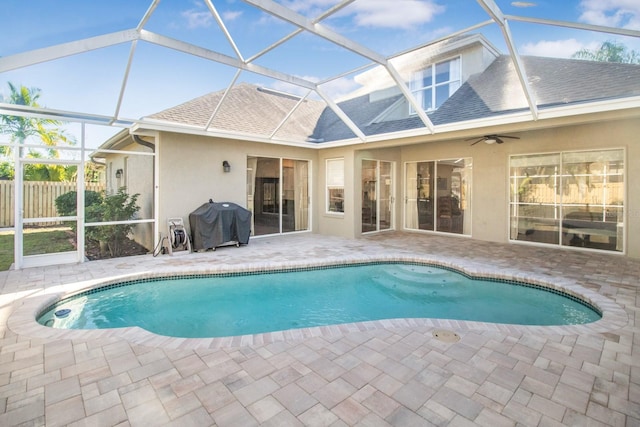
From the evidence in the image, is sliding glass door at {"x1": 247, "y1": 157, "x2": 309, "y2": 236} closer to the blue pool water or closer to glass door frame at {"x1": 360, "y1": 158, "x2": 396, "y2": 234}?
glass door frame at {"x1": 360, "y1": 158, "x2": 396, "y2": 234}

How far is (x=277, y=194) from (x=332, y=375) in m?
8.40

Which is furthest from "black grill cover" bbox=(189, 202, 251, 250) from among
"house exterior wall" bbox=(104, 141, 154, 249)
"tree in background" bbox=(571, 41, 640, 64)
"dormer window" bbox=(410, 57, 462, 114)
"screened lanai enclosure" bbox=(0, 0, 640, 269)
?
"tree in background" bbox=(571, 41, 640, 64)

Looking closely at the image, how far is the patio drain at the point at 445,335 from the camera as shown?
11.8 feet

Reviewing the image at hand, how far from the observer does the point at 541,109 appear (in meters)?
→ 6.82

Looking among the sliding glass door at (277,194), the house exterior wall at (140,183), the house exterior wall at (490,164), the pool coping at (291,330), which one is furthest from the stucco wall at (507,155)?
the house exterior wall at (140,183)

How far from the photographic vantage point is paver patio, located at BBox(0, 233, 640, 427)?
93.9 inches

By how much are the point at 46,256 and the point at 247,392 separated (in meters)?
6.89

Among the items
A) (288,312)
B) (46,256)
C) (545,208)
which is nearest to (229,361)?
(288,312)

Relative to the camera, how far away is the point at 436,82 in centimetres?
1026

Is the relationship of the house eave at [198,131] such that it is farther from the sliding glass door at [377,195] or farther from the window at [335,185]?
the sliding glass door at [377,195]

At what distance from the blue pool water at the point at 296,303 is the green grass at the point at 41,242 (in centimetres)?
249

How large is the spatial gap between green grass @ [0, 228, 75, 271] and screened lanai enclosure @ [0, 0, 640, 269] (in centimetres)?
3

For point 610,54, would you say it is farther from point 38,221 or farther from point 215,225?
point 38,221

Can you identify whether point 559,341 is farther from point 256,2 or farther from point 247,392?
point 256,2
